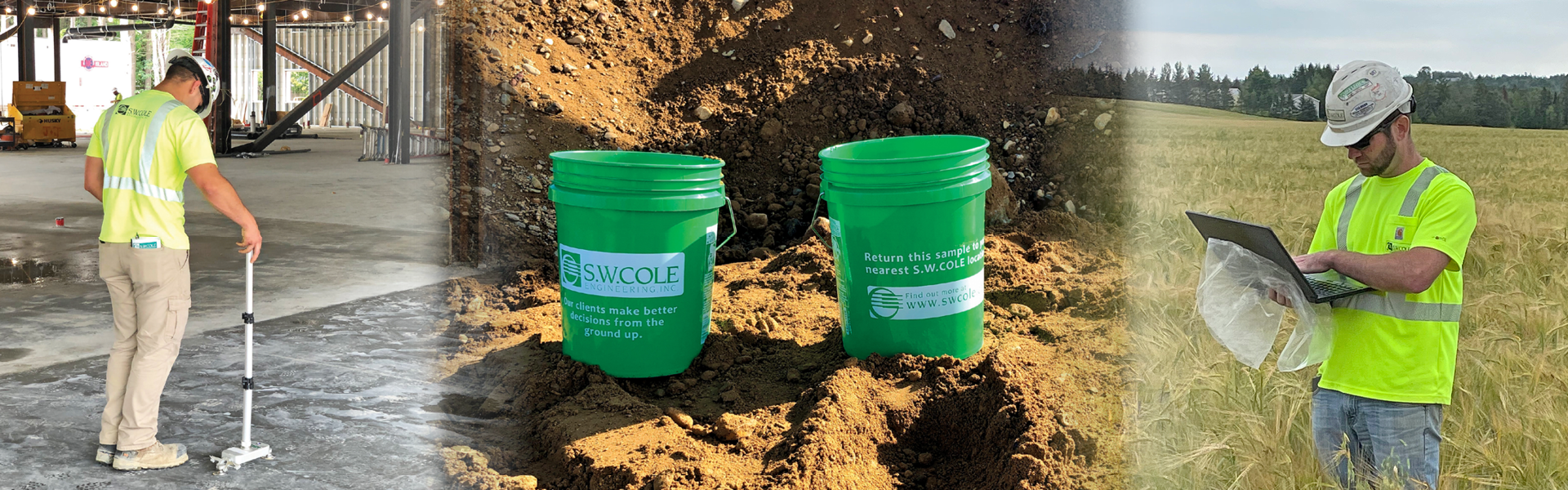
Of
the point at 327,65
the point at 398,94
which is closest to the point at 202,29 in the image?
the point at 398,94

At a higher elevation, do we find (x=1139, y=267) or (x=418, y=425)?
(x=1139, y=267)

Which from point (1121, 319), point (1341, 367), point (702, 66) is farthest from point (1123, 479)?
point (702, 66)

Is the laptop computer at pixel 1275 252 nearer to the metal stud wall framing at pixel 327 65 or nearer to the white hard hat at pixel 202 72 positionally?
the white hard hat at pixel 202 72

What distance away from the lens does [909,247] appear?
382 centimetres

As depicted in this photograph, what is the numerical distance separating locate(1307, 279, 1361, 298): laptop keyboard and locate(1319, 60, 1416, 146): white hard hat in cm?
32

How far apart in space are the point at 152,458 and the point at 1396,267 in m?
3.46

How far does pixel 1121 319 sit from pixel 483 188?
4302mm

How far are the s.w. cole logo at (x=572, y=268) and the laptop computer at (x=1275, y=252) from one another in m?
2.21

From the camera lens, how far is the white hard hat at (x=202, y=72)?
11.4 ft

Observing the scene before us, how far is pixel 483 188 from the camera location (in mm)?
7070

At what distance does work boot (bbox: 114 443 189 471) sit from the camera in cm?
327

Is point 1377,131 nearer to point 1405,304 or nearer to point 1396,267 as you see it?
point 1396,267

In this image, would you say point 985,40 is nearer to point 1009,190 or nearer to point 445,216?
point 1009,190

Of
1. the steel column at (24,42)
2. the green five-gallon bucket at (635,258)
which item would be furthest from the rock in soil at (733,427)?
the steel column at (24,42)
